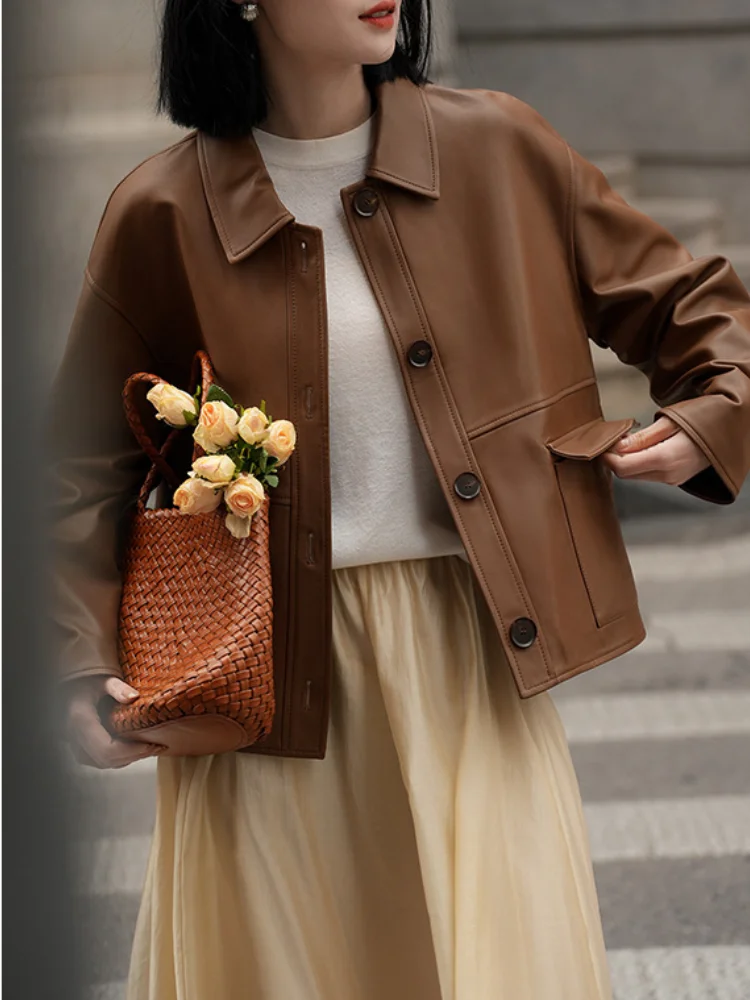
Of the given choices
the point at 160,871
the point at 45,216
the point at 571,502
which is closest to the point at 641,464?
the point at 571,502

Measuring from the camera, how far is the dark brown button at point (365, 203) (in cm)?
139

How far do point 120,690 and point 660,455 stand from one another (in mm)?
594

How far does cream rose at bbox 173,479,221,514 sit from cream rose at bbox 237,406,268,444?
6 centimetres

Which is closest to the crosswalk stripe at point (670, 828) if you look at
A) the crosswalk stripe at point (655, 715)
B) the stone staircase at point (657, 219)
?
the crosswalk stripe at point (655, 715)

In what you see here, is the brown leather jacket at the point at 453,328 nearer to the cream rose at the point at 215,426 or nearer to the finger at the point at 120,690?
the finger at the point at 120,690

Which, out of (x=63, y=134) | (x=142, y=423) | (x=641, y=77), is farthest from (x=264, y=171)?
(x=641, y=77)

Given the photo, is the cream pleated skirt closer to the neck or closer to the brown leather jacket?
the brown leather jacket

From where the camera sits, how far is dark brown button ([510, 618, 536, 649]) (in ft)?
4.55

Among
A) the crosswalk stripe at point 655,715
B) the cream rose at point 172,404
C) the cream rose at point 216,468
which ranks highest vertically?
the cream rose at point 172,404

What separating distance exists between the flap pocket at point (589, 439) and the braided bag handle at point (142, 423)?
37cm

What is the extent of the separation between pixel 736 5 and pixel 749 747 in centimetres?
350

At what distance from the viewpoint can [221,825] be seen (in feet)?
4.85

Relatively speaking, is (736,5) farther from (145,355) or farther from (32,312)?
(32,312)

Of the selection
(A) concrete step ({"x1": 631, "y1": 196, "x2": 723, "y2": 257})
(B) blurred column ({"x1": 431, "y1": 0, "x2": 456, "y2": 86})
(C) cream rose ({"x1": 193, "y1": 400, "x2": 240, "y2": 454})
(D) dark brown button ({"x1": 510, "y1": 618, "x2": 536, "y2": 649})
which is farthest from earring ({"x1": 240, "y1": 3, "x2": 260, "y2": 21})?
(A) concrete step ({"x1": 631, "y1": 196, "x2": 723, "y2": 257})
